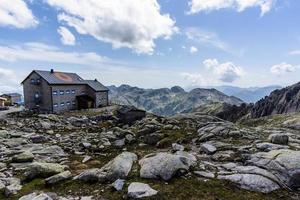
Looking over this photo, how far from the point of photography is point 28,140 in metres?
27.1

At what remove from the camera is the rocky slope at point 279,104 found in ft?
586

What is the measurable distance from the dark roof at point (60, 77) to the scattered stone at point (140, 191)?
184 feet

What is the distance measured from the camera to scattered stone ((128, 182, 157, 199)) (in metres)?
11.3

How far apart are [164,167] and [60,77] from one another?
62.7 metres

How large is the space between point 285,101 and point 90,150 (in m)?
188

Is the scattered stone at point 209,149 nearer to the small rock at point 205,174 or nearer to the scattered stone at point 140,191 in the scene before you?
the small rock at point 205,174

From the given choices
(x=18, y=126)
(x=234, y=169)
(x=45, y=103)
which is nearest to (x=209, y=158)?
(x=234, y=169)

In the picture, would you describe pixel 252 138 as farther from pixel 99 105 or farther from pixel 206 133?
pixel 99 105

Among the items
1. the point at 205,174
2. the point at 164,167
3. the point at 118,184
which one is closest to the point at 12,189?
the point at 118,184

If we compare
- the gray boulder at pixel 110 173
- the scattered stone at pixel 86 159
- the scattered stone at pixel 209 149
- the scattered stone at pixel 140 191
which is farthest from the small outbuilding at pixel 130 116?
the scattered stone at pixel 140 191

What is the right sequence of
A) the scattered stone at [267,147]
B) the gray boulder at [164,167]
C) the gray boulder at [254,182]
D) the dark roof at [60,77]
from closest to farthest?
the gray boulder at [254,182]
the gray boulder at [164,167]
the scattered stone at [267,147]
the dark roof at [60,77]

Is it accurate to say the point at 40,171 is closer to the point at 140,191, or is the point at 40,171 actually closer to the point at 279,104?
the point at 140,191

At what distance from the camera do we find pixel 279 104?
18812 cm

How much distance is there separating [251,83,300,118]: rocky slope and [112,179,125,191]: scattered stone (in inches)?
7143
